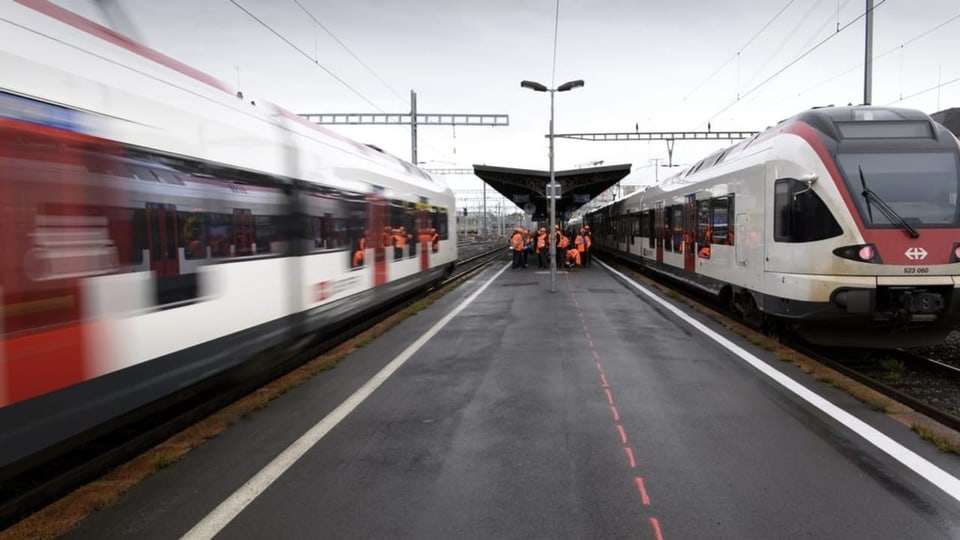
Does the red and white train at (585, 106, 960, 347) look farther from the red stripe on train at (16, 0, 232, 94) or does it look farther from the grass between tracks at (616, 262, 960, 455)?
the red stripe on train at (16, 0, 232, 94)

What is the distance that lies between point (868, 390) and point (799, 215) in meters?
2.53

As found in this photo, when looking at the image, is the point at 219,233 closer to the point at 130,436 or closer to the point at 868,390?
the point at 130,436

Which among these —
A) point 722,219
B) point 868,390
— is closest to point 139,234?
point 868,390

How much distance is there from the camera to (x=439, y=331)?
396 inches

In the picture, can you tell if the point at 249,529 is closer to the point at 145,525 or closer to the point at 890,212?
the point at 145,525

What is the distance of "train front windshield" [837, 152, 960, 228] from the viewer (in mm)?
7125

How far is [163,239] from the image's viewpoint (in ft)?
15.5

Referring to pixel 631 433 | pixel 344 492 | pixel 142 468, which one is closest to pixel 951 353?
pixel 631 433

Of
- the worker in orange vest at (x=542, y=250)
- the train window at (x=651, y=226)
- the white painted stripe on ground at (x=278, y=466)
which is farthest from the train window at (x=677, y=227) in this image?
the worker in orange vest at (x=542, y=250)

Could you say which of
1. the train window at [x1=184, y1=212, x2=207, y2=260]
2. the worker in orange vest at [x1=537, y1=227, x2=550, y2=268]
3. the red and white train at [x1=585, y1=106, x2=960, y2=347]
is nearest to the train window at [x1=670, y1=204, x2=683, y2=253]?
the red and white train at [x1=585, y1=106, x2=960, y2=347]

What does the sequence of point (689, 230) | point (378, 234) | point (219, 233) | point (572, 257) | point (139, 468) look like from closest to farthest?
1. point (139, 468)
2. point (219, 233)
3. point (378, 234)
4. point (689, 230)
5. point (572, 257)

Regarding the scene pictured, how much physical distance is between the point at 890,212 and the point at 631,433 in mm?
4627

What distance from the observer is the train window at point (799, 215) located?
7.41 meters

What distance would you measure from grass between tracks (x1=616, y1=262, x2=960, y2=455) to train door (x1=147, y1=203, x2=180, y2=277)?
235 inches
